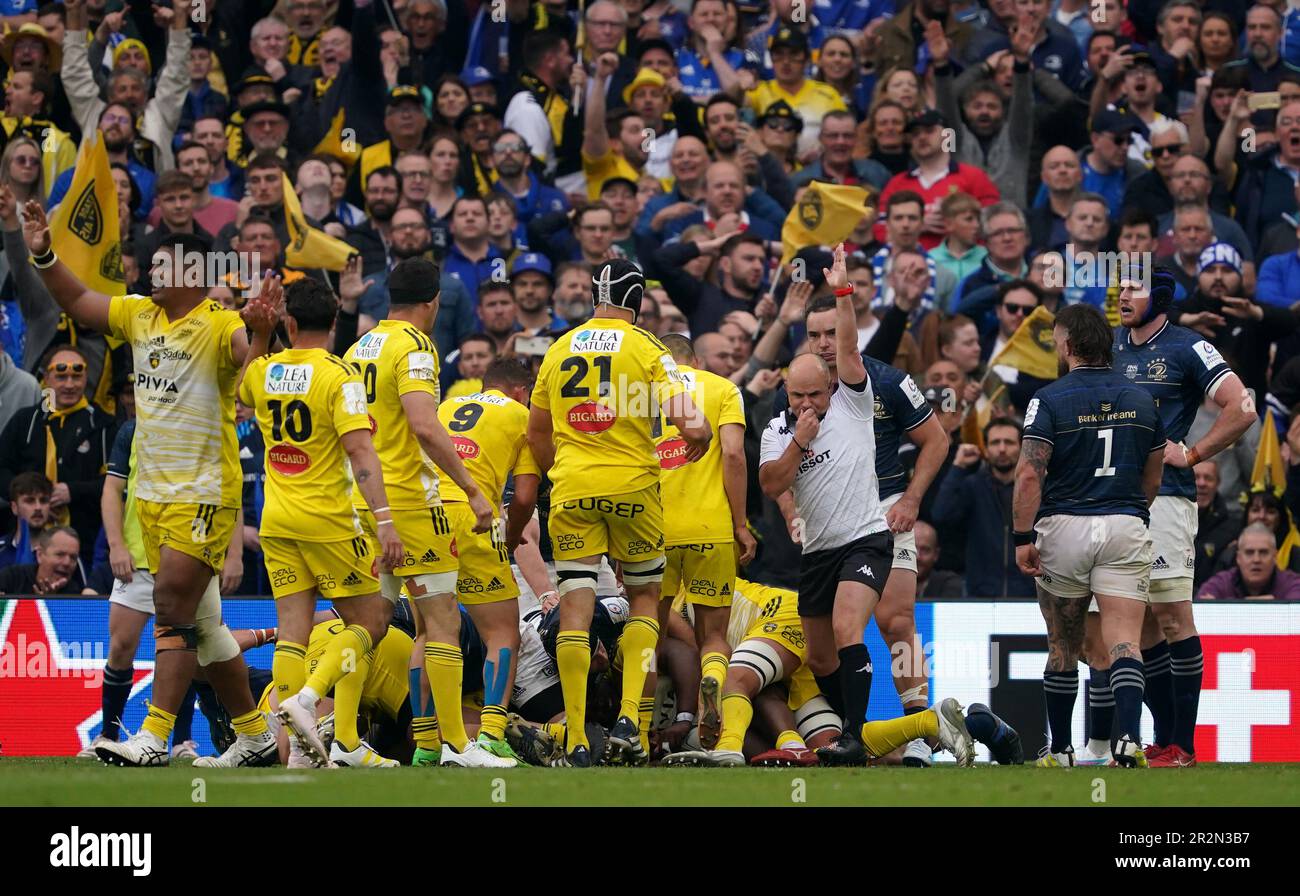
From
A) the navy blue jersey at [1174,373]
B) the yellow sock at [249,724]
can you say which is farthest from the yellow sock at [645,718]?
the navy blue jersey at [1174,373]

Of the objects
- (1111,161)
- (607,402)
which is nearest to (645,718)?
(607,402)

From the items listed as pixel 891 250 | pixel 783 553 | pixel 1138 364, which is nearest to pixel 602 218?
pixel 891 250

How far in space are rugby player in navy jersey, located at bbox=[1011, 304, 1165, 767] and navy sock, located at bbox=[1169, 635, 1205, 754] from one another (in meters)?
0.91

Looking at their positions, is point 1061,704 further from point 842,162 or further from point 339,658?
point 842,162

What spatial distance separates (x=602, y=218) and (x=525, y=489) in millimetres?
5513

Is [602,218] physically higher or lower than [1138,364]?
higher

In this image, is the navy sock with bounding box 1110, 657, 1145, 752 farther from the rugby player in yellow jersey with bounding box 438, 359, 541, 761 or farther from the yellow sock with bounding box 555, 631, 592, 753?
the rugby player in yellow jersey with bounding box 438, 359, 541, 761

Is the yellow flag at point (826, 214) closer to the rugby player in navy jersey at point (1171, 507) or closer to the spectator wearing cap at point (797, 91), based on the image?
the spectator wearing cap at point (797, 91)

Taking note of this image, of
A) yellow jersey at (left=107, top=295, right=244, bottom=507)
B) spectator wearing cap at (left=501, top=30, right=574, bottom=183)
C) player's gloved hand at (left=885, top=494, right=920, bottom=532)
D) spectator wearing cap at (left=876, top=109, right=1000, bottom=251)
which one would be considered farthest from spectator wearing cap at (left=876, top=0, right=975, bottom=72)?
yellow jersey at (left=107, top=295, right=244, bottom=507)

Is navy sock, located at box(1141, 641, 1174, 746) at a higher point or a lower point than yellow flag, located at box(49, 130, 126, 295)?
lower

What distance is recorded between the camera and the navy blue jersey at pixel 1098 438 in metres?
10.8

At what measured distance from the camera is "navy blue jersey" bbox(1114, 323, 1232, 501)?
11562 millimetres

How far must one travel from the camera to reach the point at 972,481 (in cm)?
1474
